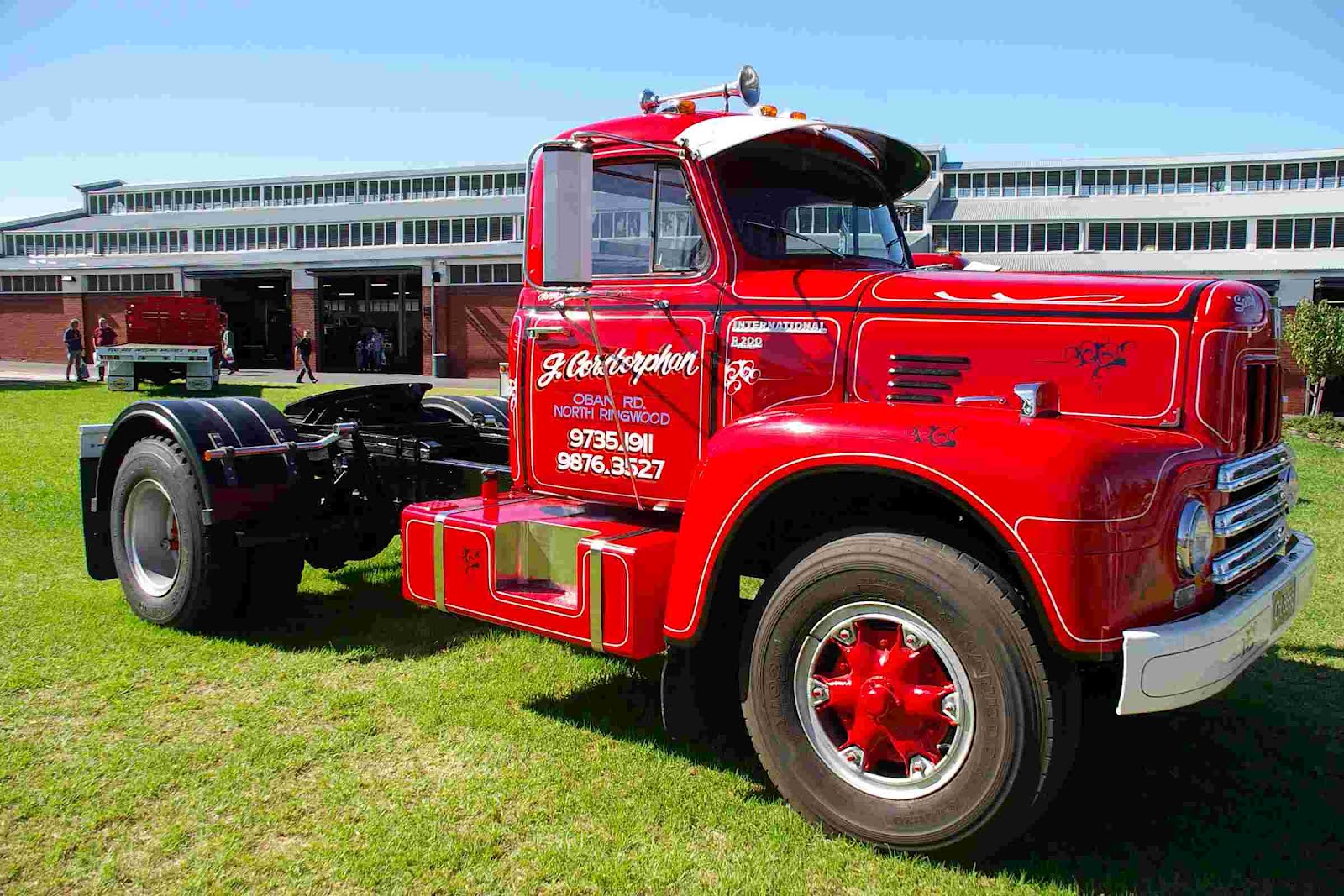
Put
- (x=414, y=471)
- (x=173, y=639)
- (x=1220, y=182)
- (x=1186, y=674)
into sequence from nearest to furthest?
(x=1186, y=674) < (x=173, y=639) < (x=414, y=471) < (x=1220, y=182)

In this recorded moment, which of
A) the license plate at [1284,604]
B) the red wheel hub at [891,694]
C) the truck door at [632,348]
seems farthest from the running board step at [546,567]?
the license plate at [1284,604]

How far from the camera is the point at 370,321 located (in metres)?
46.6

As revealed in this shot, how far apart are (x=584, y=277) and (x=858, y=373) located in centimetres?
112

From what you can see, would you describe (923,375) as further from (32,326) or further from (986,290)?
(32,326)

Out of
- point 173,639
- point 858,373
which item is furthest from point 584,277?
point 173,639

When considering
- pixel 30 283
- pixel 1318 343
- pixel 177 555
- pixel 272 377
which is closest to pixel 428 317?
pixel 272 377

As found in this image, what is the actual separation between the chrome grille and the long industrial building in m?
30.5

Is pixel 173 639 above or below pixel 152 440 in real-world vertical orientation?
below

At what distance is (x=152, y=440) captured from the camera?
6.25 metres

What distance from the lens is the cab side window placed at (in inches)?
176

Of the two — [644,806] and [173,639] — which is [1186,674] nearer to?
[644,806]

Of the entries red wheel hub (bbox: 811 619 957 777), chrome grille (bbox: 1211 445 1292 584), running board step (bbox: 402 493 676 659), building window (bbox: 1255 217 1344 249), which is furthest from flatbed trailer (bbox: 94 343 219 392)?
building window (bbox: 1255 217 1344 249)

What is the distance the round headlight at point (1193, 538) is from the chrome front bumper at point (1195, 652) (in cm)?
17

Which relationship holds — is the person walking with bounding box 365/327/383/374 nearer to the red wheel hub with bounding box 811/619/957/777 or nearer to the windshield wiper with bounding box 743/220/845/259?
the windshield wiper with bounding box 743/220/845/259
